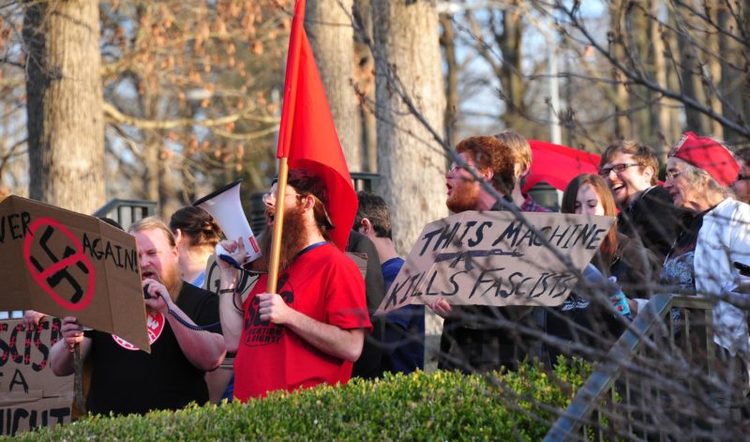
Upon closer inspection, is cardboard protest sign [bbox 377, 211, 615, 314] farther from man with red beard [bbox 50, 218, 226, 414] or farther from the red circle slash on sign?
the red circle slash on sign

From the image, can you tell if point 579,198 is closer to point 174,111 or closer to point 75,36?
point 75,36

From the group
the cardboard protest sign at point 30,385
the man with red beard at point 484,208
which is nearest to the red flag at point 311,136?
the man with red beard at point 484,208

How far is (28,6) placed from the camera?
1212cm

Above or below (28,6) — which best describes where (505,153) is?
below

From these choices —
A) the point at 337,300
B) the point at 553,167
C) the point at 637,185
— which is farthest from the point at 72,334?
the point at 553,167

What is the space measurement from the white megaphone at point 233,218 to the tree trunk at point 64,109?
624cm

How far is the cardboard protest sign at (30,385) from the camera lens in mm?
7020

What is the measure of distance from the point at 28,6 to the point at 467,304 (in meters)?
8.05

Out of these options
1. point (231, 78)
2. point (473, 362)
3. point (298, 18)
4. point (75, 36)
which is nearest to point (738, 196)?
point (473, 362)

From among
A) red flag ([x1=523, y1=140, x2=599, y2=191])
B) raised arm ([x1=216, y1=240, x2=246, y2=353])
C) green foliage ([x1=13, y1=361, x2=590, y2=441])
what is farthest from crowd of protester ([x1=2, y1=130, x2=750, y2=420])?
red flag ([x1=523, y1=140, x2=599, y2=191])

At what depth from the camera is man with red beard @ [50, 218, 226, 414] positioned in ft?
19.4

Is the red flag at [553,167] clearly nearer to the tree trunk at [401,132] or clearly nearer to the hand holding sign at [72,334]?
the tree trunk at [401,132]

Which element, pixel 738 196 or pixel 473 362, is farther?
pixel 738 196

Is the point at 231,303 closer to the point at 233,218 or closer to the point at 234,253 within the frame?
the point at 234,253
